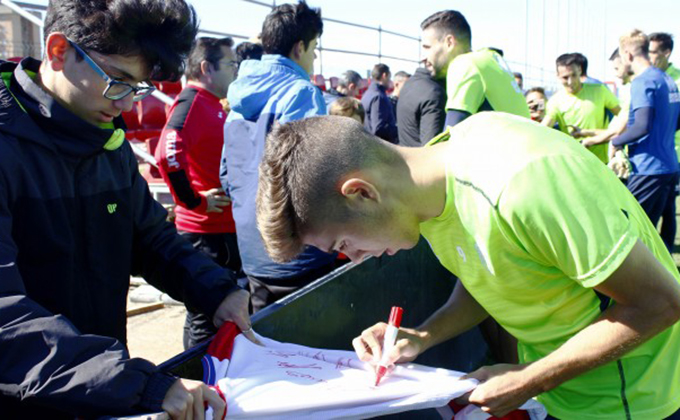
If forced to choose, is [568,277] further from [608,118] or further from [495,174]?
[608,118]

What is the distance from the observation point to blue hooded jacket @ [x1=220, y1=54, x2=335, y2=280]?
3209 millimetres

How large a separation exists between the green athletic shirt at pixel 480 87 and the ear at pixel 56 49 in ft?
8.84

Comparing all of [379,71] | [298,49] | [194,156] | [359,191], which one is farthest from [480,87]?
[379,71]

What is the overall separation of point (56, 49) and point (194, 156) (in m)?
2.30

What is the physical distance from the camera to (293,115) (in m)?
3.18

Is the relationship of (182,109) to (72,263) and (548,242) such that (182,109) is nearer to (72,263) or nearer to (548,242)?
(72,263)

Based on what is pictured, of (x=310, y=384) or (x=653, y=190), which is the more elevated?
(x=310, y=384)

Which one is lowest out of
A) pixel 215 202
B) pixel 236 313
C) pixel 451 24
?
pixel 215 202

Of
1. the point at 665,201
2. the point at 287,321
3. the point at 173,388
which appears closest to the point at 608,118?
the point at 665,201

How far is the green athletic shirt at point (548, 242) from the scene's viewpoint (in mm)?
1286

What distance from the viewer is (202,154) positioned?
4.08m

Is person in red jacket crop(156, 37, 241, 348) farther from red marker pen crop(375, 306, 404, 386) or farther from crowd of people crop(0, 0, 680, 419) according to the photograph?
red marker pen crop(375, 306, 404, 386)

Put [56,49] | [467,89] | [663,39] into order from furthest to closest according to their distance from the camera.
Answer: [663,39] → [467,89] → [56,49]

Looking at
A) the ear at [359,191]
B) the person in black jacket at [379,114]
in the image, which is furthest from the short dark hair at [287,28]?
the person in black jacket at [379,114]
